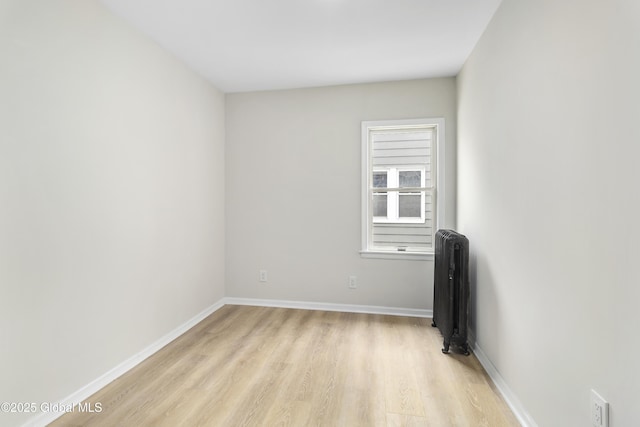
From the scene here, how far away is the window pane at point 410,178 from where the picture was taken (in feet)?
12.1

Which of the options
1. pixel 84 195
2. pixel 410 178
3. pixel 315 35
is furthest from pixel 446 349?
pixel 84 195

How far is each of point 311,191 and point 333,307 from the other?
4.53 feet

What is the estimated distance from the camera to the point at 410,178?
12.1 feet

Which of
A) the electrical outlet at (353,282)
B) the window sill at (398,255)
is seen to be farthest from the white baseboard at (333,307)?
the window sill at (398,255)

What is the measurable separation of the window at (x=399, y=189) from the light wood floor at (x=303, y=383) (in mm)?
961

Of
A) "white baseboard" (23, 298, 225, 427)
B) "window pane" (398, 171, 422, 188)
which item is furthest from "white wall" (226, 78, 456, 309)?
"white baseboard" (23, 298, 225, 427)

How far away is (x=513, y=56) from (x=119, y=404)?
3.24m

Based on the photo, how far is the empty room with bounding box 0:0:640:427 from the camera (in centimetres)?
135

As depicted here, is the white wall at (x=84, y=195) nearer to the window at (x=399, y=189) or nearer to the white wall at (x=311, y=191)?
the white wall at (x=311, y=191)

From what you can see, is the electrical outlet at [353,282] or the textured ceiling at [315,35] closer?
the textured ceiling at [315,35]

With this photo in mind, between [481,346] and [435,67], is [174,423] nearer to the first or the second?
[481,346]

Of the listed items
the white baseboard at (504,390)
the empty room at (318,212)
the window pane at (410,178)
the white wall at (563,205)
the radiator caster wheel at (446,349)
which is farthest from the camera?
the window pane at (410,178)

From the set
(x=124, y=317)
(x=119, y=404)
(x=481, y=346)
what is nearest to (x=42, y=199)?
(x=124, y=317)

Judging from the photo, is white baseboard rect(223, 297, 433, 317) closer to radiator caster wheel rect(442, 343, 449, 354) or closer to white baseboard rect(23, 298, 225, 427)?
white baseboard rect(23, 298, 225, 427)
